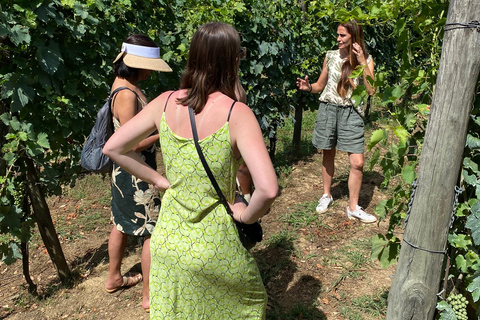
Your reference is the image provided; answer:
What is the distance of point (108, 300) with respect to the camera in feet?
11.1

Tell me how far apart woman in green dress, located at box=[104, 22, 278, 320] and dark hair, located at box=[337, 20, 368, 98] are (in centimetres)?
224

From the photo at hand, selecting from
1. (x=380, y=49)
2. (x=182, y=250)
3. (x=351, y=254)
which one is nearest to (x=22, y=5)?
(x=182, y=250)

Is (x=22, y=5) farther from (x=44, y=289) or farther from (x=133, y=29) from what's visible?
(x=44, y=289)

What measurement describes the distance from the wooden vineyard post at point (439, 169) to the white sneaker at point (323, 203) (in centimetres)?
230

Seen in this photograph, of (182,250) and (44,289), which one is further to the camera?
(44,289)

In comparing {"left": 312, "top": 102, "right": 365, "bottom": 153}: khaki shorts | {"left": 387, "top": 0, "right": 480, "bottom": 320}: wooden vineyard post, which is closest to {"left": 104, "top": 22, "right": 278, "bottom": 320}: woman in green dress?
{"left": 387, "top": 0, "right": 480, "bottom": 320}: wooden vineyard post

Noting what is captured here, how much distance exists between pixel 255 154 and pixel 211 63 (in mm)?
404

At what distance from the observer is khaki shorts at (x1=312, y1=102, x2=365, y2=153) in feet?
13.4

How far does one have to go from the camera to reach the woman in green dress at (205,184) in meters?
1.73

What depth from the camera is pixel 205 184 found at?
6.03ft

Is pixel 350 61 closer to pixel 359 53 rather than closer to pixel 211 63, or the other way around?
pixel 359 53

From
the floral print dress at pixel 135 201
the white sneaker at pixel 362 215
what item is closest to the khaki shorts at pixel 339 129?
the white sneaker at pixel 362 215

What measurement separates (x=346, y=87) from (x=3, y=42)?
2.72m

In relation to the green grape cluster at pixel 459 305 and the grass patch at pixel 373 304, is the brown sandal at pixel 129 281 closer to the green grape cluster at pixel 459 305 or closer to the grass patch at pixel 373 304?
the grass patch at pixel 373 304
